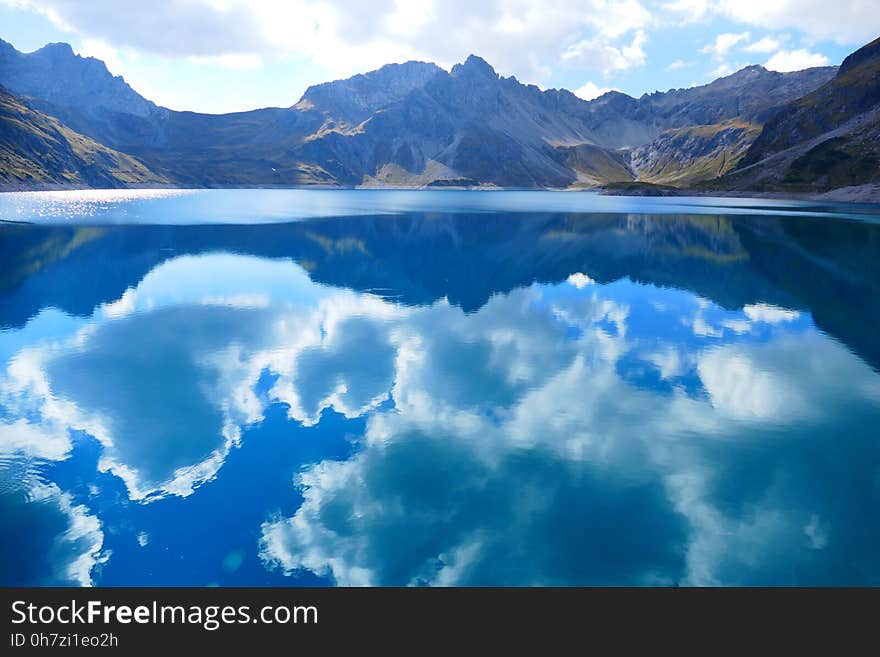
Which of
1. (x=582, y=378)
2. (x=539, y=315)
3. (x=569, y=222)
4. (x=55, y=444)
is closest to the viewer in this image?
(x=55, y=444)

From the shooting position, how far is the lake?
1845 centimetres

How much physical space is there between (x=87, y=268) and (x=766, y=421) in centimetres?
7881

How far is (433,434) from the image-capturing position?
90.0 feet

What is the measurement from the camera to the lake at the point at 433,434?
18.5 meters

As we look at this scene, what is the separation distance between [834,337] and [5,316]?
2832 inches

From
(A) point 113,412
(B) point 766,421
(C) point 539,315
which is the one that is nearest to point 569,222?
(C) point 539,315
